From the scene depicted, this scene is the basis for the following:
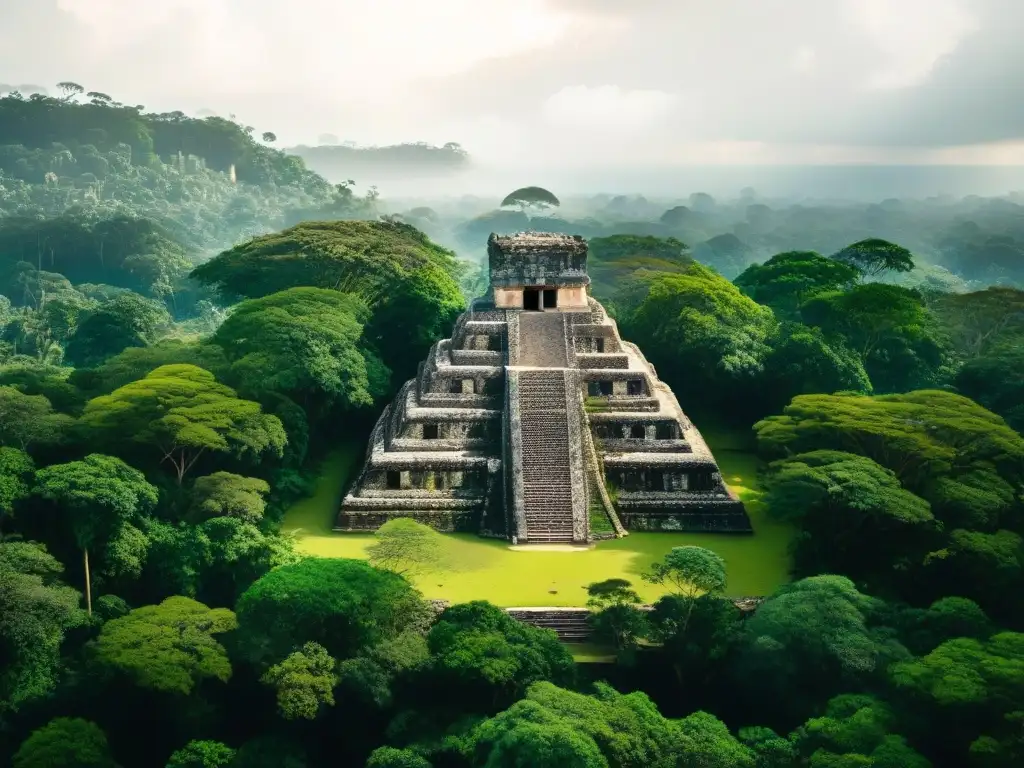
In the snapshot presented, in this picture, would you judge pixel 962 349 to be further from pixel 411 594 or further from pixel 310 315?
pixel 411 594

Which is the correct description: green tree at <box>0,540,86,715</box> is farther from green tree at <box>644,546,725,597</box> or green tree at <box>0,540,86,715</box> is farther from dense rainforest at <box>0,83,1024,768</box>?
green tree at <box>644,546,725,597</box>

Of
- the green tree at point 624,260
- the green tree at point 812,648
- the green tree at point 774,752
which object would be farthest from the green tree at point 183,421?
the green tree at point 624,260

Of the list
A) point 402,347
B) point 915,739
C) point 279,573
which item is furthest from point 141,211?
point 915,739

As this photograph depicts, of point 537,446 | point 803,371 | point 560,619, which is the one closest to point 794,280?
point 803,371

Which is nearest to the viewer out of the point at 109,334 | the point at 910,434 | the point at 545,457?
the point at 910,434

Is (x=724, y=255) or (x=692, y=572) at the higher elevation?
(x=724, y=255)

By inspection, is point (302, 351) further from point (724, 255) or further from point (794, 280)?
point (724, 255)
